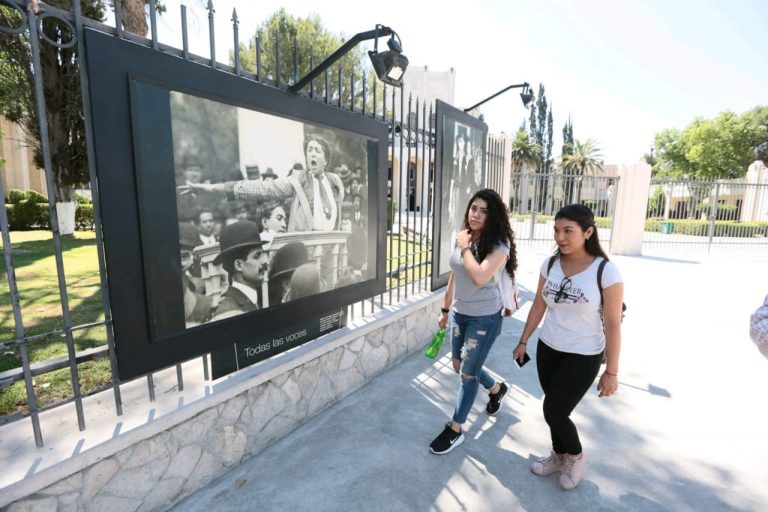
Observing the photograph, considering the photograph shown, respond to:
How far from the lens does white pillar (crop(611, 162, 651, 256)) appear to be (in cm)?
1328

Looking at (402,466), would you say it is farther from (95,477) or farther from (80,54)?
(80,54)

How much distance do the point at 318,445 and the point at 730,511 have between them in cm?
275

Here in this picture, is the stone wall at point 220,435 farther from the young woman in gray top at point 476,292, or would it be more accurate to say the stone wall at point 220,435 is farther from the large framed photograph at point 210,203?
the young woman in gray top at point 476,292

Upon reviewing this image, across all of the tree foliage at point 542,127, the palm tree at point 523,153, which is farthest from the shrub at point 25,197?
the tree foliage at point 542,127

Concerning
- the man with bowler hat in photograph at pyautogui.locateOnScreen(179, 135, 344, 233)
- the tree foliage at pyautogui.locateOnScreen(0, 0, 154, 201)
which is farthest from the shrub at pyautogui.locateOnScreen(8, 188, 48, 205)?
the man with bowler hat in photograph at pyautogui.locateOnScreen(179, 135, 344, 233)

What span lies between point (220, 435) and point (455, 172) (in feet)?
13.9

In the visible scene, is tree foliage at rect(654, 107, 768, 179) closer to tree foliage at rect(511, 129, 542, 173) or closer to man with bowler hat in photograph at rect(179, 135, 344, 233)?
tree foliage at rect(511, 129, 542, 173)

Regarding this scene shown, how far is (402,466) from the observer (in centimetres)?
292

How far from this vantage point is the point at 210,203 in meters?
2.56

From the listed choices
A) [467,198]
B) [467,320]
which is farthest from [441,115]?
[467,320]

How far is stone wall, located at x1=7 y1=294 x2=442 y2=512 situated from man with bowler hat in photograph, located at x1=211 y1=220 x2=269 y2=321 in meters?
0.59

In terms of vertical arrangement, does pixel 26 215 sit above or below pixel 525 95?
below

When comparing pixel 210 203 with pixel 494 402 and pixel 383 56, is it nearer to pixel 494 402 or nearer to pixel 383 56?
pixel 383 56

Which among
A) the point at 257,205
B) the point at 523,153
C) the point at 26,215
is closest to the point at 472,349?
the point at 257,205
